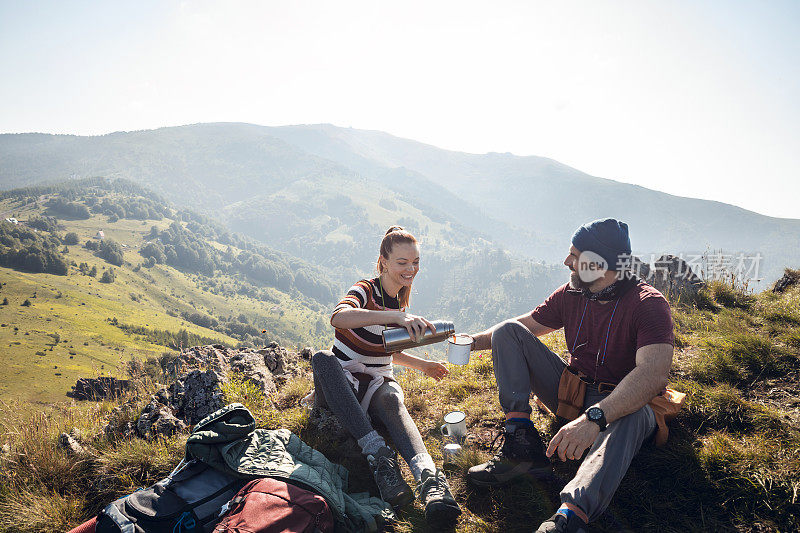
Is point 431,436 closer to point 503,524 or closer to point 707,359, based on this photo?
point 503,524

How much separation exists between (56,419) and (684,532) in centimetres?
732

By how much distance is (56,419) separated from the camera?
548 centimetres

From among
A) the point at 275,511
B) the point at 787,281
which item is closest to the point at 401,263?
the point at 275,511

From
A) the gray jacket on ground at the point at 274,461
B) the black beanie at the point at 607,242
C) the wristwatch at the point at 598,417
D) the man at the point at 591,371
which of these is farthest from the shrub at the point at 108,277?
the wristwatch at the point at 598,417

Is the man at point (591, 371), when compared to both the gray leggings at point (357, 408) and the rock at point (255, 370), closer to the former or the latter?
the gray leggings at point (357, 408)

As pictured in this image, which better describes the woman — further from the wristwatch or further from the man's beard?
the man's beard

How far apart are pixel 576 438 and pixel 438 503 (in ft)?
3.99

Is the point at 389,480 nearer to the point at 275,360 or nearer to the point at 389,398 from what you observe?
the point at 389,398

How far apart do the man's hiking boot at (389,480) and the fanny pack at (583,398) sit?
1669mm

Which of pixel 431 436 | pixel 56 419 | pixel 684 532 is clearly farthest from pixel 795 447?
pixel 56 419

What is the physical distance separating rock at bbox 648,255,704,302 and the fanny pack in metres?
5.62

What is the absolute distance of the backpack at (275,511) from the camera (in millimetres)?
2883

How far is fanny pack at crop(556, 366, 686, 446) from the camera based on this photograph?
3439mm

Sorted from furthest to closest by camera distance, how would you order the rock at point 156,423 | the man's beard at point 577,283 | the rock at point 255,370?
the rock at point 255,370 → the rock at point 156,423 → the man's beard at point 577,283
